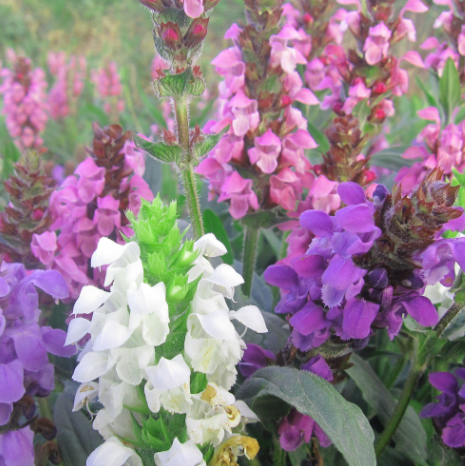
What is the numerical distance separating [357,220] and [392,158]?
3.00 feet

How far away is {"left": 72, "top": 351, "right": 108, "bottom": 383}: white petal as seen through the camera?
Result: 1.91 feet

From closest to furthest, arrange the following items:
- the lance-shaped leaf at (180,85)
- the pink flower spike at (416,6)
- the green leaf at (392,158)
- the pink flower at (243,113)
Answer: the lance-shaped leaf at (180,85) < the pink flower at (243,113) < the pink flower spike at (416,6) < the green leaf at (392,158)

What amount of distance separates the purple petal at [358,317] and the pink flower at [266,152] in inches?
15.9

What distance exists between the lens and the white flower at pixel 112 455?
0.58m

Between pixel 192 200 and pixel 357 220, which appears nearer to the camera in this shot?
pixel 357 220

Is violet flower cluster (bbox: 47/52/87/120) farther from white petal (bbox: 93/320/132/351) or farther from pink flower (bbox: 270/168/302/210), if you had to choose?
white petal (bbox: 93/320/132/351)

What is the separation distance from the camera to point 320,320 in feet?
2.46

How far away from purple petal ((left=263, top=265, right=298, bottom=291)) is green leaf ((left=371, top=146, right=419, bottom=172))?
781 millimetres

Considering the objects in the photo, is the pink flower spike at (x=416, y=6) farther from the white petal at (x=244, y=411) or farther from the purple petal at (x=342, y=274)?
the white petal at (x=244, y=411)

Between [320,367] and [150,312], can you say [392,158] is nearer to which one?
[320,367]

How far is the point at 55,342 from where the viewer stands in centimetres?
81

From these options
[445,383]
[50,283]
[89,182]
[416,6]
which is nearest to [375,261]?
[445,383]

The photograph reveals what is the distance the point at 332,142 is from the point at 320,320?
0.43 m

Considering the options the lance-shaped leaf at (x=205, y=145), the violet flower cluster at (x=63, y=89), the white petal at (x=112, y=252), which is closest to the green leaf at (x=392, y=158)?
the lance-shaped leaf at (x=205, y=145)
